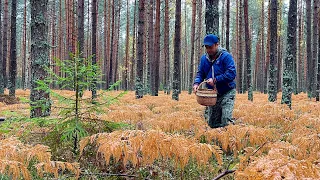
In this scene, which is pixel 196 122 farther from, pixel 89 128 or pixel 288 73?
pixel 288 73

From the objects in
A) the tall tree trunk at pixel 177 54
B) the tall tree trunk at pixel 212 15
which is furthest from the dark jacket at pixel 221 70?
the tall tree trunk at pixel 177 54

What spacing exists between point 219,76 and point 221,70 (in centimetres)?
23

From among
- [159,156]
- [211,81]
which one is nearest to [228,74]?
[211,81]

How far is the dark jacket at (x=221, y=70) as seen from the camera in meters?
4.74

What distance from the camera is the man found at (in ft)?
15.5

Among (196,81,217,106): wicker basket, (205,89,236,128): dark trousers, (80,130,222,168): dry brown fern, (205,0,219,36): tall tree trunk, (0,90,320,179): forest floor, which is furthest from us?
(205,0,219,36): tall tree trunk

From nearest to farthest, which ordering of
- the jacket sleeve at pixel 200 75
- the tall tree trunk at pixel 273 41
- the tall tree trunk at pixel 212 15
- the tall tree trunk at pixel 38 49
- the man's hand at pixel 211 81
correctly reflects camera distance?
the man's hand at pixel 211 81 < the jacket sleeve at pixel 200 75 < the tall tree trunk at pixel 38 49 < the tall tree trunk at pixel 212 15 < the tall tree trunk at pixel 273 41

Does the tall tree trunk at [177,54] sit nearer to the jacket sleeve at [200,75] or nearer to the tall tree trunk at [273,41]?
the tall tree trunk at [273,41]

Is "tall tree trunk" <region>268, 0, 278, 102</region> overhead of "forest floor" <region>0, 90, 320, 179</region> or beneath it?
overhead

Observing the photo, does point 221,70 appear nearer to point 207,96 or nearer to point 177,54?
point 207,96

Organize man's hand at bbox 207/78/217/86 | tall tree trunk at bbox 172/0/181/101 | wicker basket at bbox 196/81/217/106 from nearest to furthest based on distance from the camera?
wicker basket at bbox 196/81/217/106 < man's hand at bbox 207/78/217/86 < tall tree trunk at bbox 172/0/181/101

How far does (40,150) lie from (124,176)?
920 millimetres

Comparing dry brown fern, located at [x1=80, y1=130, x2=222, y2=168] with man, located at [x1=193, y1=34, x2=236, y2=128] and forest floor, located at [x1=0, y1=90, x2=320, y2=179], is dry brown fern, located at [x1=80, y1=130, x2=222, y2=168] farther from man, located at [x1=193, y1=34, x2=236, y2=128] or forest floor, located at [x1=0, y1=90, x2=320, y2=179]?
man, located at [x1=193, y1=34, x2=236, y2=128]

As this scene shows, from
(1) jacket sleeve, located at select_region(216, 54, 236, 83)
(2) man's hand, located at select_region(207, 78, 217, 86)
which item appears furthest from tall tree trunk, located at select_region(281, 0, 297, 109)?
(2) man's hand, located at select_region(207, 78, 217, 86)
